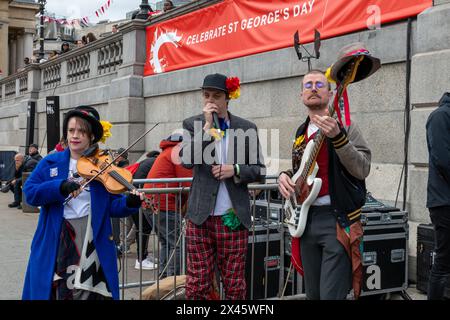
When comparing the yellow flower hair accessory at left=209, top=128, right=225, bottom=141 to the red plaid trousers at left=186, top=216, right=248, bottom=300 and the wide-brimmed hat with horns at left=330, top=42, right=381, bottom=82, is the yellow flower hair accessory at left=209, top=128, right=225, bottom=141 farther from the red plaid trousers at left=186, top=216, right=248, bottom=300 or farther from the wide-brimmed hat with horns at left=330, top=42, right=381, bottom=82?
the wide-brimmed hat with horns at left=330, top=42, right=381, bottom=82

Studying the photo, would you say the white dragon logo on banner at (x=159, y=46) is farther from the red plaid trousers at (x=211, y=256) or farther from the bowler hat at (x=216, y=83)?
the red plaid trousers at (x=211, y=256)

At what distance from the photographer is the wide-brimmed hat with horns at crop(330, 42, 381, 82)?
360 cm

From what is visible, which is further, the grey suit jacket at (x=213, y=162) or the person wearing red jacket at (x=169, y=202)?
the person wearing red jacket at (x=169, y=202)

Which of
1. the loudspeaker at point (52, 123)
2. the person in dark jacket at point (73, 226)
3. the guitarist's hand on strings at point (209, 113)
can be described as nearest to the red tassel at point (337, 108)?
the guitarist's hand on strings at point (209, 113)

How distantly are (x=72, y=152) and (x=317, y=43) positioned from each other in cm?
263

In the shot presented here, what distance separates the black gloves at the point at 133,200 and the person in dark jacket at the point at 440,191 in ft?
8.59

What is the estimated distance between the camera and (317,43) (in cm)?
552

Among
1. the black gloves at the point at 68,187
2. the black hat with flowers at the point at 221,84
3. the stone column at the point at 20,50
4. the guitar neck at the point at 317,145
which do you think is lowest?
the black gloves at the point at 68,187

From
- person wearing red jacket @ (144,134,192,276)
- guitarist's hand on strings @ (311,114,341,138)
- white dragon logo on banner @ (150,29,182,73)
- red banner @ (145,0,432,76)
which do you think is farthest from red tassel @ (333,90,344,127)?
white dragon logo on banner @ (150,29,182,73)

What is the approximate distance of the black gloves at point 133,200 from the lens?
12.8 ft

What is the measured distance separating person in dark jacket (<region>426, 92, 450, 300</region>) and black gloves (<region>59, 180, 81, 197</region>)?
3019 mm

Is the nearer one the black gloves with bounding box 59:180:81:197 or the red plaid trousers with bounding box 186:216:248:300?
the black gloves with bounding box 59:180:81:197

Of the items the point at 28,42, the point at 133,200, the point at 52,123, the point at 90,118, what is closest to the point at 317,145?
the point at 133,200

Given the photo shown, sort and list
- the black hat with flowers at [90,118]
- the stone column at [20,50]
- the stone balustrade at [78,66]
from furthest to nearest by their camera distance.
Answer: the stone column at [20,50], the stone balustrade at [78,66], the black hat with flowers at [90,118]
